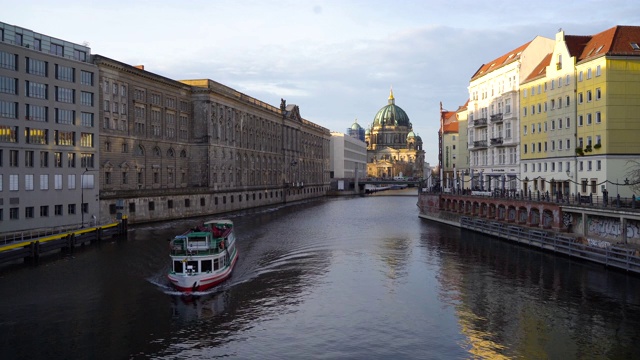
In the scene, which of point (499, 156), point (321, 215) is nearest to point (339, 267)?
point (499, 156)

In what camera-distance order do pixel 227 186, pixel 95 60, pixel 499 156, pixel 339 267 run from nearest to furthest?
pixel 339 267, pixel 95 60, pixel 499 156, pixel 227 186

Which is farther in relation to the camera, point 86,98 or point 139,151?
point 139,151

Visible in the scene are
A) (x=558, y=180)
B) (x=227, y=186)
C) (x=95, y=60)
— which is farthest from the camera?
(x=227, y=186)

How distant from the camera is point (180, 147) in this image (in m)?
110

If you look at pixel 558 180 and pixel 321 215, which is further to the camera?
pixel 321 215

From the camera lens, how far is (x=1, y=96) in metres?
66.2

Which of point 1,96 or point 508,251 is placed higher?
point 1,96

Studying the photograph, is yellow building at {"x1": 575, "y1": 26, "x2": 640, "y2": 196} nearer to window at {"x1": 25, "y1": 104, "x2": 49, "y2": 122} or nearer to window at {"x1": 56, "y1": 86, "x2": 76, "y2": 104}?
window at {"x1": 56, "y1": 86, "x2": 76, "y2": 104}

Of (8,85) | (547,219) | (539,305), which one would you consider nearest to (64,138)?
(8,85)

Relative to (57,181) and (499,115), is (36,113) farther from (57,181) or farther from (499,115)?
(499,115)

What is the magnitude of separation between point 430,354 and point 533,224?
143 ft

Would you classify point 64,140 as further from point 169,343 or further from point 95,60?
point 169,343

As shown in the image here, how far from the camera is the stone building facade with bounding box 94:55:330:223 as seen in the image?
88.4 metres

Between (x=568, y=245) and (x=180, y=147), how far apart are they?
77741mm
